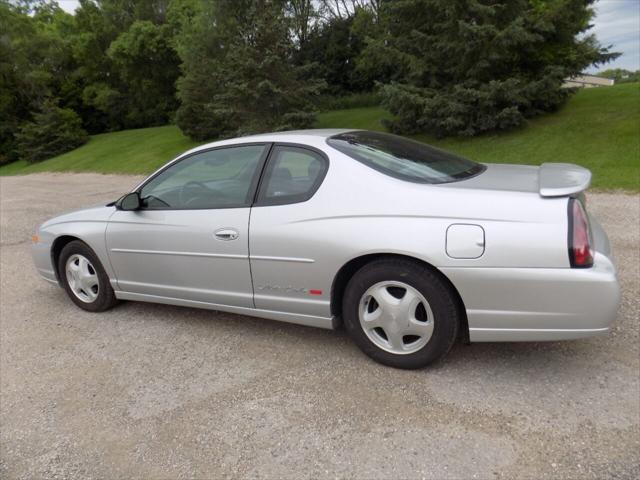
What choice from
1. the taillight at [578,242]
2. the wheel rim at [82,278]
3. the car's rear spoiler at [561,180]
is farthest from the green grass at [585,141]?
the wheel rim at [82,278]

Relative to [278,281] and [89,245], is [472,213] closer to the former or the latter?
[278,281]

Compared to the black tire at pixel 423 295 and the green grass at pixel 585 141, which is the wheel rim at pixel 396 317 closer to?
the black tire at pixel 423 295

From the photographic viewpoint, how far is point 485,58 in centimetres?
1141

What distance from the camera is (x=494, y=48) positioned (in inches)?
442

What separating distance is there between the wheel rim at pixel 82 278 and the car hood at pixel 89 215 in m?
0.34

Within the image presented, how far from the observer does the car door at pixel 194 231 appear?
335 cm

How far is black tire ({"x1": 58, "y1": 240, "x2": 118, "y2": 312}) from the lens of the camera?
4156mm

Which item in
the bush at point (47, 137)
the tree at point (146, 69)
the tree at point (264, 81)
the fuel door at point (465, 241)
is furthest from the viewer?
the tree at point (146, 69)

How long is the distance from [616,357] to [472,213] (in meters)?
1.38

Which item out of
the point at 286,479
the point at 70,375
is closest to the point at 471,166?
the point at 286,479

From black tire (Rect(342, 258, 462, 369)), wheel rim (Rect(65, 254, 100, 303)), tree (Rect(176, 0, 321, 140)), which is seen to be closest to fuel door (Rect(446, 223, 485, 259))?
black tire (Rect(342, 258, 462, 369))

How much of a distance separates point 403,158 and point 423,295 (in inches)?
40.1

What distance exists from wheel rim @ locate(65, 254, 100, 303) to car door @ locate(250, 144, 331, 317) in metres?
1.79

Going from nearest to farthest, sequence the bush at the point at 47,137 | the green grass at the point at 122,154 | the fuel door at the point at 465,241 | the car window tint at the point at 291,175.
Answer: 1. the fuel door at the point at 465,241
2. the car window tint at the point at 291,175
3. the green grass at the point at 122,154
4. the bush at the point at 47,137
